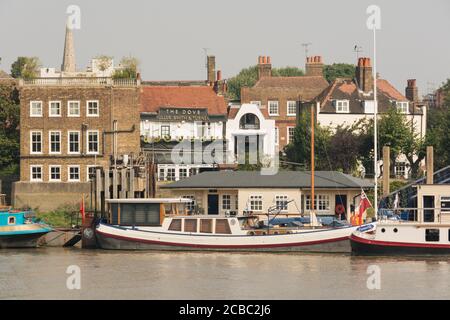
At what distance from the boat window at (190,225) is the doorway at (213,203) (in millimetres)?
7642

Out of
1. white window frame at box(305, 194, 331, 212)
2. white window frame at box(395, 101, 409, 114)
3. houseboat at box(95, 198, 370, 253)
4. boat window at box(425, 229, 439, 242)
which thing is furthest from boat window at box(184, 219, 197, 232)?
white window frame at box(395, 101, 409, 114)

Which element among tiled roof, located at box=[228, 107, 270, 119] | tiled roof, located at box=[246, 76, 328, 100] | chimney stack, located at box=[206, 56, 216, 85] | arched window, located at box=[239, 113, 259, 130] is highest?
chimney stack, located at box=[206, 56, 216, 85]

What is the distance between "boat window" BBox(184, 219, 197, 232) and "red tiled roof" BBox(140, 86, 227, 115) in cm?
2466

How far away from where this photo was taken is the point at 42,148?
8406 centimetres

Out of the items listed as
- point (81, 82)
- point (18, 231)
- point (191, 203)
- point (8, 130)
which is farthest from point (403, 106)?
point (18, 231)

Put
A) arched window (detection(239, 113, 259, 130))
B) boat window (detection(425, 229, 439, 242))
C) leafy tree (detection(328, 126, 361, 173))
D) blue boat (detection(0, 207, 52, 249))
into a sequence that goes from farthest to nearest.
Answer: arched window (detection(239, 113, 259, 130))
leafy tree (detection(328, 126, 361, 173))
blue boat (detection(0, 207, 52, 249))
boat window (detection(425, 229, 439, 242))

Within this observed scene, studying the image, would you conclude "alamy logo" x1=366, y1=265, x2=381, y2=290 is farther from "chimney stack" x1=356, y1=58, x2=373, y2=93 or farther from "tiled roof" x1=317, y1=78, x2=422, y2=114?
"chimney stack" x1=356, y1=58, x2=373, y2=93

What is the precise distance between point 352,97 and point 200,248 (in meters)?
33.0

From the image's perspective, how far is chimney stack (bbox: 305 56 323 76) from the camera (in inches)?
4278

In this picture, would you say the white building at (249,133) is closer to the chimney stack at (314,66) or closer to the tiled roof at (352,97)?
the tiled roof at (352,97)

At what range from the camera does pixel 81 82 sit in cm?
8494
